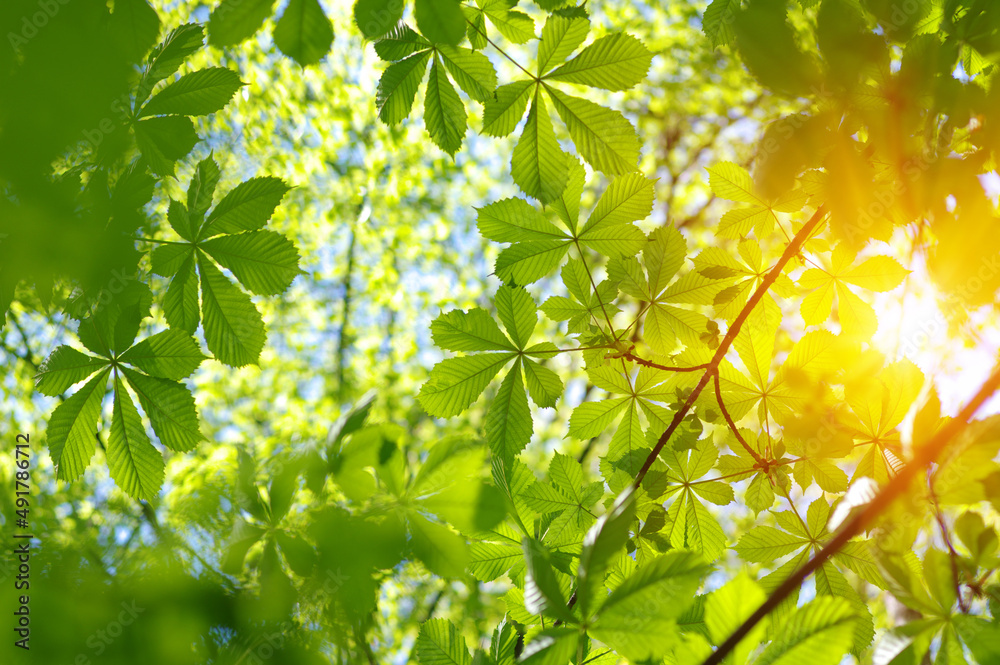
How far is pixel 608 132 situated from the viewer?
1223 millimetres

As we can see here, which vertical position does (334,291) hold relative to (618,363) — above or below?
above

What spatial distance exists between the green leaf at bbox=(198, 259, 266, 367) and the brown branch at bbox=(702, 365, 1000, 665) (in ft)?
3.75

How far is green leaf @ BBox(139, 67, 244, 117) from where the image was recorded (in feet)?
4.12

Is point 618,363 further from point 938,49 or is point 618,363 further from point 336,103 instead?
point 336,103

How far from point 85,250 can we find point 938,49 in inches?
54.7

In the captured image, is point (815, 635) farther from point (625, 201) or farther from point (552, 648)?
point (625, 201)

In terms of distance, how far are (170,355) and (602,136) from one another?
112 cm

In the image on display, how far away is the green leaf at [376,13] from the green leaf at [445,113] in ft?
0.93

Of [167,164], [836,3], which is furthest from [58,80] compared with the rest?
[836,3]

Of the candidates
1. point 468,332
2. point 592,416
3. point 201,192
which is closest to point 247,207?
point 201,192

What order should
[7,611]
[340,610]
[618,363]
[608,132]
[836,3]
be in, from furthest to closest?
1. [618,363]
2. [608,132]
3. [836,3]
4. [7,611]
5. [340,610]

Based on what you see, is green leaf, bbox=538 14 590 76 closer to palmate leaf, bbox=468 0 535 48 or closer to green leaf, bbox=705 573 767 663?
palmate leaf, bbox=468 0 535 48

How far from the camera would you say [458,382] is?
142 centimetres

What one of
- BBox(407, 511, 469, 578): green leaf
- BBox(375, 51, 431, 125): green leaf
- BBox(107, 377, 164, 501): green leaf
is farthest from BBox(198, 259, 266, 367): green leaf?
BBox(407, 511, 469, 578): green leaf
